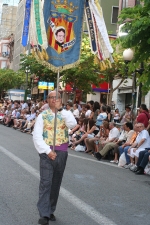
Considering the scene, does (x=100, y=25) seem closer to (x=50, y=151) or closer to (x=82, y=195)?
(x=82, y=195)

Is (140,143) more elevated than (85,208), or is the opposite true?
(140,143)

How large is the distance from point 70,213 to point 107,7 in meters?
40.8

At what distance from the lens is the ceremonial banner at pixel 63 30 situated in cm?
866

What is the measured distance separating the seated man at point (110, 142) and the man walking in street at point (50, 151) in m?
9.49

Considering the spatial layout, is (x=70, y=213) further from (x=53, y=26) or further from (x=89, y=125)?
(x=89, y=125)

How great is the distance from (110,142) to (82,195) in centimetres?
795

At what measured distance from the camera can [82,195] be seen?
376 inches

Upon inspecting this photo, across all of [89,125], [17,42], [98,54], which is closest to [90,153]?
[89,125]

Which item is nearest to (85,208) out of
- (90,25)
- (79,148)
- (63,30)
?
(63,30)

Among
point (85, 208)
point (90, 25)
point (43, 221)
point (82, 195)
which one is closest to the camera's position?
point (43, 221)

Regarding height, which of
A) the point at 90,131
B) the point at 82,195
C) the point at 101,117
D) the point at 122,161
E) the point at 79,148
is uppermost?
the point at 101,117

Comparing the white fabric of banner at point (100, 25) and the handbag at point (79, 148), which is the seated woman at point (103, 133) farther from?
the white fabric of banner at point (100, 25)

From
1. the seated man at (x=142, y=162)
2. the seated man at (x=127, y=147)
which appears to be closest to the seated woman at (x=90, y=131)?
the seated man at (x=127, y=147)

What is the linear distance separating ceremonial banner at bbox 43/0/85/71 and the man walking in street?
1416 mm
